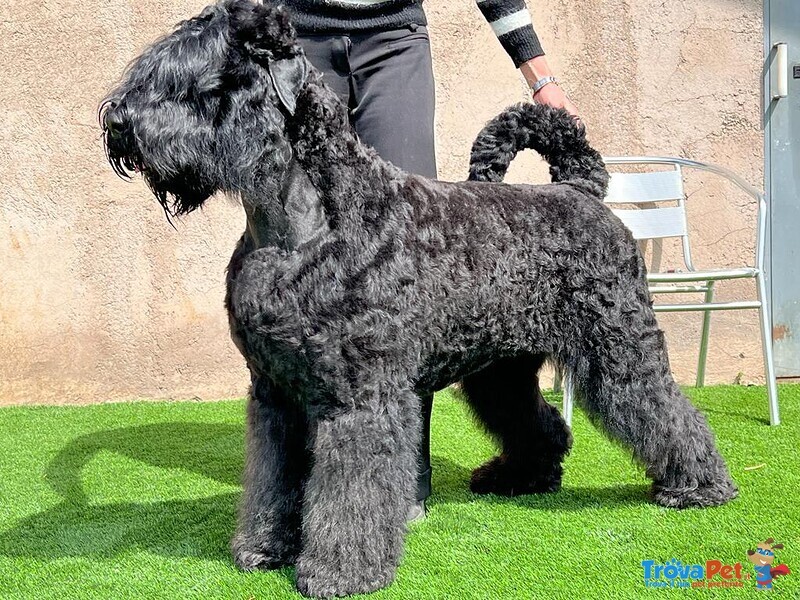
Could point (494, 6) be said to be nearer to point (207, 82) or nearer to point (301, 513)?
point (207, 82)

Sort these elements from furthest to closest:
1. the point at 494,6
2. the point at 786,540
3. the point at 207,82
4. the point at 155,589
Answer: the point at 494,6
the point at 786,540
the point at 155,589
the point at 207,82

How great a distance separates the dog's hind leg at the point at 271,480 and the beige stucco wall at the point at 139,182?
2.60 meters

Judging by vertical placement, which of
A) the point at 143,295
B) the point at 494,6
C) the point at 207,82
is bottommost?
the point at 143,295

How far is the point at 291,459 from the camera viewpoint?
2559 millimetres

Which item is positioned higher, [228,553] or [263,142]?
[263,142]

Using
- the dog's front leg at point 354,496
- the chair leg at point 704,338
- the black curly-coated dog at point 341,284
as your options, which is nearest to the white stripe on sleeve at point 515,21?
the black curly-coated dog at point 341,284

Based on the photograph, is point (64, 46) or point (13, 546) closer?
point (13, 546)

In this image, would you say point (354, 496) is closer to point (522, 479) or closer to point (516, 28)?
point (522, 479)

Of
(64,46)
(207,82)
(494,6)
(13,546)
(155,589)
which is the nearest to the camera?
(207,82)

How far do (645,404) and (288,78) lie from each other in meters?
1.78

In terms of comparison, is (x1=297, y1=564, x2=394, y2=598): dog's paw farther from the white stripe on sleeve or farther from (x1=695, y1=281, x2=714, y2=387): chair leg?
(x1=695, y1=281, x2=714, y2=387): chair leg

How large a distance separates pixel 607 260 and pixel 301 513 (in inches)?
56.7

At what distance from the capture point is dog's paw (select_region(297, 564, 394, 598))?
2350 millimetres

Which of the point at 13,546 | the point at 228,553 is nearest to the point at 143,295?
the point at 13,546
